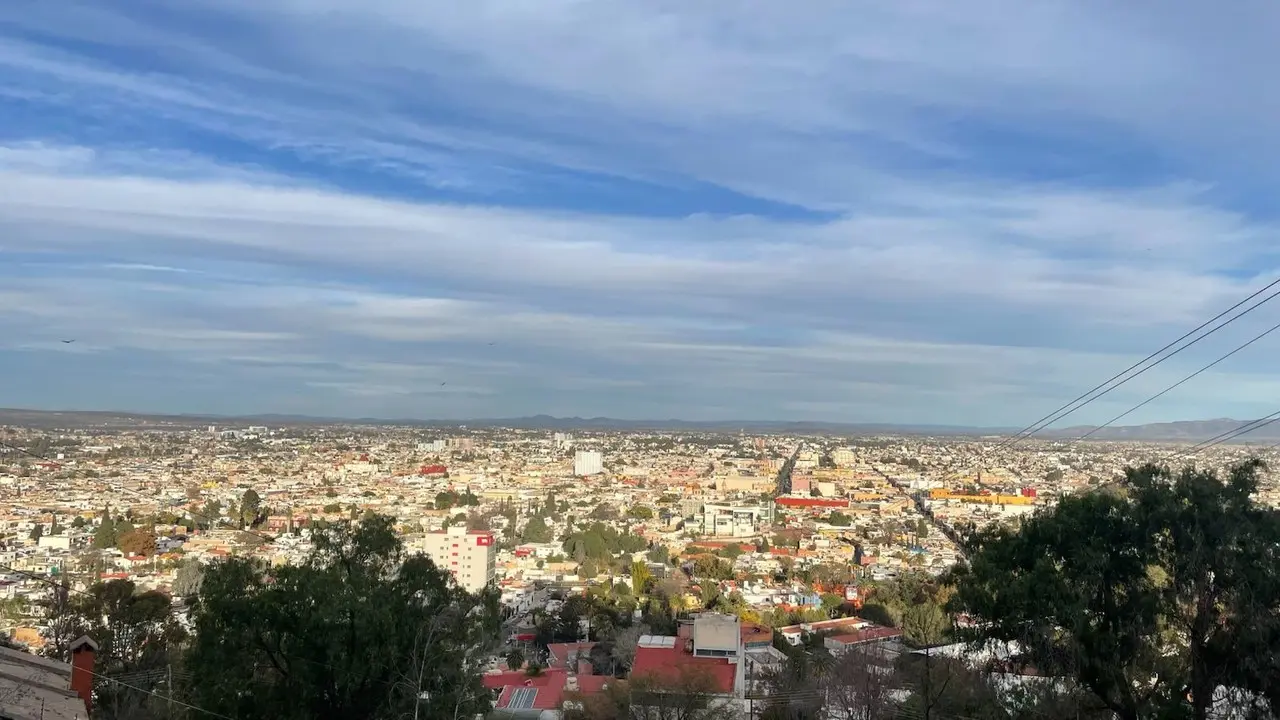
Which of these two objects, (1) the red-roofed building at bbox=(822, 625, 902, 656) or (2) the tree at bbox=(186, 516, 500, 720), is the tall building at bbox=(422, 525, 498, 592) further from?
(2) the tree at bbox=(186, 516, 500, 720)

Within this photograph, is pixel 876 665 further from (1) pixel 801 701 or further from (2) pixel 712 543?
(2) pixel 712 543

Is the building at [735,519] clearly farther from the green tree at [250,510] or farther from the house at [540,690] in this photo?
the house at [540,690]

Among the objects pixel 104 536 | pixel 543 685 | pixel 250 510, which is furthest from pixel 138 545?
pixel 543 685

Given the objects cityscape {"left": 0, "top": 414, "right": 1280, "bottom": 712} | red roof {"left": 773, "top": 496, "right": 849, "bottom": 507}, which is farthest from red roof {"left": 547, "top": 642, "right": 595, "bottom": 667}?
red roof {"left": 773, "top": 496, "right": 849, "bottom": 507}

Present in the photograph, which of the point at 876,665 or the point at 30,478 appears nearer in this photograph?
the point at 876,665

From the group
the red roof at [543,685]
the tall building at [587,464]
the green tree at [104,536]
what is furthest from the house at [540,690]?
the tall building at [587,464]

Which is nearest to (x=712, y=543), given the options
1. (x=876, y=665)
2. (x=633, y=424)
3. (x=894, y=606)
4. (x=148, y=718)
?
(x=894, y=606)
